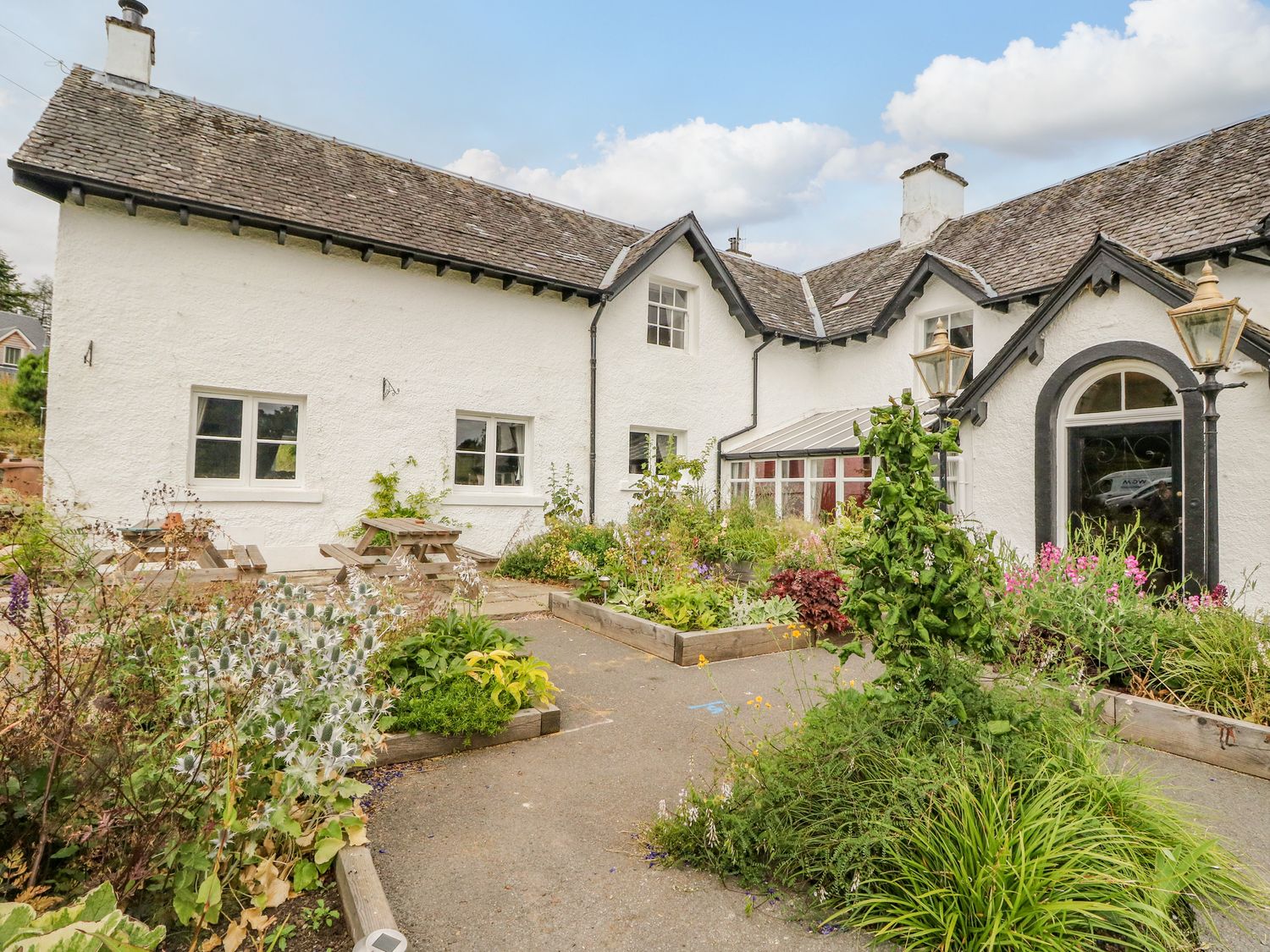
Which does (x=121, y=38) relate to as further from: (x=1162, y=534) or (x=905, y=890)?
(x=1162, y=534)

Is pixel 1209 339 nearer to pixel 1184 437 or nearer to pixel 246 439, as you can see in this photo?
pixel 1184 437

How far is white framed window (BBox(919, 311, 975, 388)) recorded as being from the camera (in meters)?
11.9

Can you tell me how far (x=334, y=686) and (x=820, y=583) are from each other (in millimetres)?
5115

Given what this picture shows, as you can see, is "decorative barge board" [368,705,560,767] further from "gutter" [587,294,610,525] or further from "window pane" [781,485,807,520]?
"window pane" [781,485,807,520]

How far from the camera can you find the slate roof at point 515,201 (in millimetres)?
8766

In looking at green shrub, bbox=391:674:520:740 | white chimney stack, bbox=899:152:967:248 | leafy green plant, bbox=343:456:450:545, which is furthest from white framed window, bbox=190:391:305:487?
white chimney stack, bbox=899:152:967:248

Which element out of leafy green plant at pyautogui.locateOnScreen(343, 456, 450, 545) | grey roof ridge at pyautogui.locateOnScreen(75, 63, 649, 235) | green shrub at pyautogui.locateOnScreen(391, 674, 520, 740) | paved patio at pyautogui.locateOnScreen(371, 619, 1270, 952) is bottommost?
paved patio at pyautogui.locateOnScreen(371, 619, 1270, 952)

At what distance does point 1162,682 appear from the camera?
14.1 ft

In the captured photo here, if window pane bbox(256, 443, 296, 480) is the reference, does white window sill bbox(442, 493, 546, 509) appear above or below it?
below

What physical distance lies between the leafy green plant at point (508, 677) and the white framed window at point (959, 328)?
1020cm

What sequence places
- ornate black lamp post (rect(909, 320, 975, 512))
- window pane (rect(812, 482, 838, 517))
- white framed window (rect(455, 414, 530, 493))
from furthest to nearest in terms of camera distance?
window pane (rect(812, 482, 838, 517)) → white framed window (rect(455, 414, 530, 493)) → ornate black lamp post (rect(909, 320, 975, 512))

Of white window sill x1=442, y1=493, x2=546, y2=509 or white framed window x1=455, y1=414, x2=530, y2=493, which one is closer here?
white window sill x1=442, y1=493, x2=546, y2=509

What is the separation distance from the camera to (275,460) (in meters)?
9.81

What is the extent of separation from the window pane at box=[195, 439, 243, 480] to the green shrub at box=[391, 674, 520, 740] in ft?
23.8
